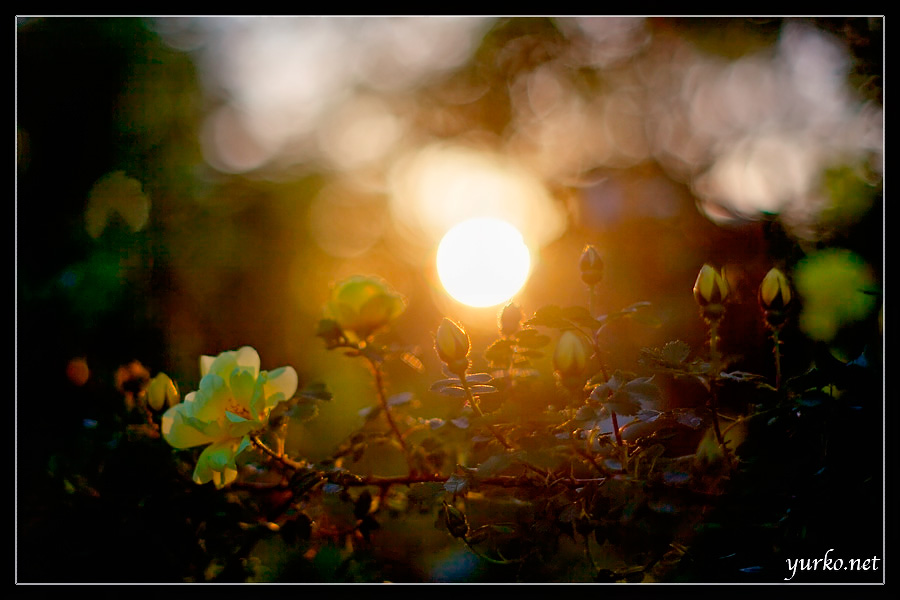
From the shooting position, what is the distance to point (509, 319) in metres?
→ 0.60

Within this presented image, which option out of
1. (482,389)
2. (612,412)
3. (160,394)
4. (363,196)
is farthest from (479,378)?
(363,196)

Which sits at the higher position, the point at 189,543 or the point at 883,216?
the point at 883,216

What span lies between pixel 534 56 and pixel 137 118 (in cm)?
110

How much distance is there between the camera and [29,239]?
0.92m

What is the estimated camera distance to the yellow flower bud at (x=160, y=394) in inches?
26.8

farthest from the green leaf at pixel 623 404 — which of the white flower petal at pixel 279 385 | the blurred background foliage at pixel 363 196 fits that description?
the white flower petal at pixel 279 385

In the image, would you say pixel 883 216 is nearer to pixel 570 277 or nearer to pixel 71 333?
pixel 570 277

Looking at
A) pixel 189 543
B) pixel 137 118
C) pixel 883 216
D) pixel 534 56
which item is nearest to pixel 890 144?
pixel 883 216

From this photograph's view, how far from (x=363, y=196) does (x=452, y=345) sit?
1.28 metres

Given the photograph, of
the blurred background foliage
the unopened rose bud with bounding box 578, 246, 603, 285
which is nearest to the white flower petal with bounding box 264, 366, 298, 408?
the blurred background foliage

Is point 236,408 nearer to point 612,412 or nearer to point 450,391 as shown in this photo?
point 450,391

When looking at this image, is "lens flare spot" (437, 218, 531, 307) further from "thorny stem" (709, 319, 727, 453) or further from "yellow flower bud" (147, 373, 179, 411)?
"yellow flower bud" (147, 373, 179, 411)

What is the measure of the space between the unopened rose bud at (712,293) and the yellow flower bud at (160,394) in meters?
0.56

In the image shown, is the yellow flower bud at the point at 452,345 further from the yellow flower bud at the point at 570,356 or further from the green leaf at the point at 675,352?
the green leaf at the point at 675,352
